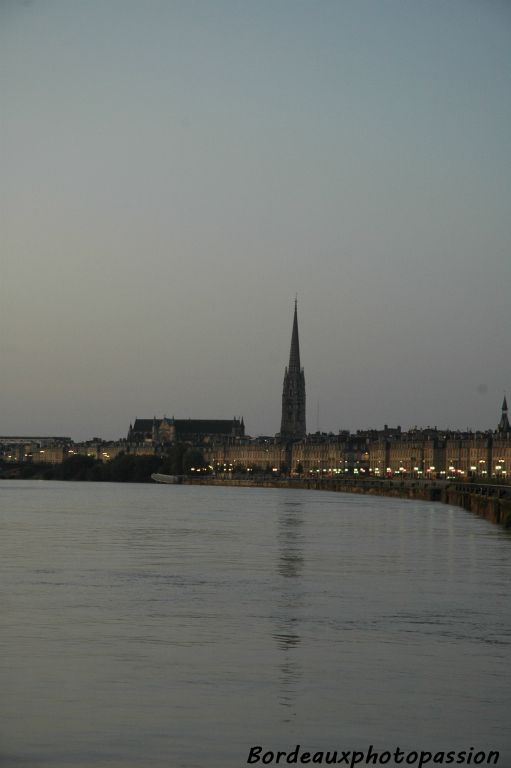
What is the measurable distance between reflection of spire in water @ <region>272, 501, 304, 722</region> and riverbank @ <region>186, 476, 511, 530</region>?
67.3 ft

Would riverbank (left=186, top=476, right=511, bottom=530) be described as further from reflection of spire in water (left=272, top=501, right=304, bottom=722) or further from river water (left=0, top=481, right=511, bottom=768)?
river water (left=0, top=481, right=511, bottom=768)

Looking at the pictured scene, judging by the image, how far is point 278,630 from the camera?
2372cm

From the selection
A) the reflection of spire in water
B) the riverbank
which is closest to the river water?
the reflection of spire in water

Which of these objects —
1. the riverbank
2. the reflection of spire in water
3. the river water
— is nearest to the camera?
the river water

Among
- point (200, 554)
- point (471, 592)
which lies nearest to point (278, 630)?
point (471, 592)

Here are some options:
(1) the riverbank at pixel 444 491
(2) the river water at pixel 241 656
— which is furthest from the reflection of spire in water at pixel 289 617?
(1) the riverbank at pixel 444 491

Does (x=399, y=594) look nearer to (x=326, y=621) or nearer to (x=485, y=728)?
(x=326, y=621)

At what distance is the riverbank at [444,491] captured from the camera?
71.2 m

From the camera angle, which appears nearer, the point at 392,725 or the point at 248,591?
the point at 392,725

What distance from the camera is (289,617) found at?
2553 cm

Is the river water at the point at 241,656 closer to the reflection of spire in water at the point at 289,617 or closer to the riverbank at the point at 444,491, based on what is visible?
the reflection of spire in water at the point at 289,617

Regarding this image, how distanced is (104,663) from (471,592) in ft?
43.9

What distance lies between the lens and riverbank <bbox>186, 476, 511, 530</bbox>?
7119 centimetres

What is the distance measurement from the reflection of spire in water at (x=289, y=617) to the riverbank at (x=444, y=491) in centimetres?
2051
